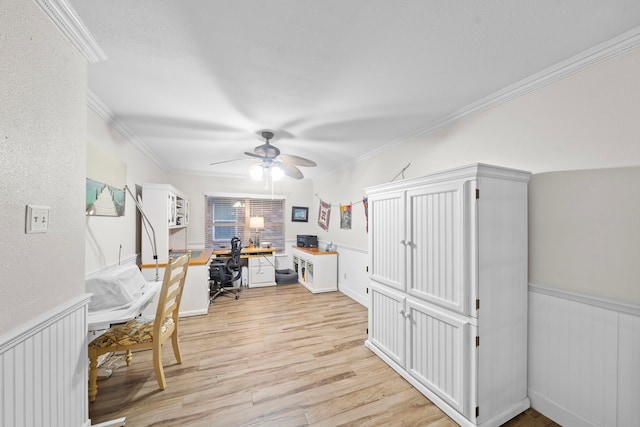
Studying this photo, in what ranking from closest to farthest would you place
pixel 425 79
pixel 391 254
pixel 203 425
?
1. pixel 203 425
2. pixel 425 79
3. pixel 391 254

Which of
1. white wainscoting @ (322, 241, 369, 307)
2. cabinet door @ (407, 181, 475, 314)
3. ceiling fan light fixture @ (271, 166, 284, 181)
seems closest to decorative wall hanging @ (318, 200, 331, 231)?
white wainscoting @ (322, 241, 369, 307)

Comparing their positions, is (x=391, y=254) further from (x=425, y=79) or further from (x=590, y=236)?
(x=425, y=79)

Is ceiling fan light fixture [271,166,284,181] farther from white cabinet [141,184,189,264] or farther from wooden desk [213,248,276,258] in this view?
wooden desk [213,248,276,258]

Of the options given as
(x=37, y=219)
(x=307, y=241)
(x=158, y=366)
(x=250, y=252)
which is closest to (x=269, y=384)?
(x=158, y=366)

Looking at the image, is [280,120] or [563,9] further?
[280,120]

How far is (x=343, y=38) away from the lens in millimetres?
1394

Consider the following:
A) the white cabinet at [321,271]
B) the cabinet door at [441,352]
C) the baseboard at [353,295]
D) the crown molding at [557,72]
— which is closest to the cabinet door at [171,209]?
the white cabinet at [321,271]

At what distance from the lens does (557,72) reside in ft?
5.39

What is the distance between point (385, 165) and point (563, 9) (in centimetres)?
225

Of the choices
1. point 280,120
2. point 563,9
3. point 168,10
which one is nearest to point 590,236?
point 563,9

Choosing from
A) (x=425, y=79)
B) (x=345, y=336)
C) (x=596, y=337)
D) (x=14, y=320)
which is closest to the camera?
(x=14, y=320)

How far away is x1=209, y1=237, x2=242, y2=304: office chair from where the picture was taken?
14.0 feet

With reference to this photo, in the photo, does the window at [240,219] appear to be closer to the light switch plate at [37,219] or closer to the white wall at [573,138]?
the white wall at [573,138]

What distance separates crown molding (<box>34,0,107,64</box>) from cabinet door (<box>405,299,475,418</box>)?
2823 mm
